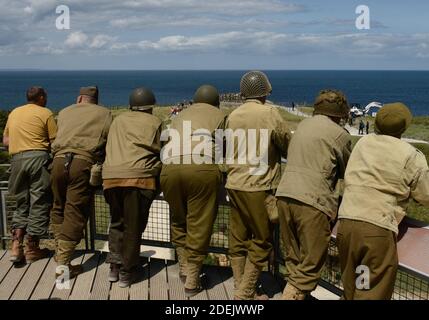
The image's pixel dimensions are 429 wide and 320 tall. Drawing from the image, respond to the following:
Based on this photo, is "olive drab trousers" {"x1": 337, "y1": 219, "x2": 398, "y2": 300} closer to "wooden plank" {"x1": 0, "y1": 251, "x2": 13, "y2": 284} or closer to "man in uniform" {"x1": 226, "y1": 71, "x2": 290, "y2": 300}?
"man in uniform" {"x1": 226, "y1": 71, "x2": 290, "y2": 300}

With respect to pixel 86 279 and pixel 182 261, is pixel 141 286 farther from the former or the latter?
pixel 86 279

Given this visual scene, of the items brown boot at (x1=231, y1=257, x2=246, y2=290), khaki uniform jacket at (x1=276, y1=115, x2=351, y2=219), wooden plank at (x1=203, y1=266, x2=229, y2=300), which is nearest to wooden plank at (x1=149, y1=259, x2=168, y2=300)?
wooden plank at (x1=203, y1=266, x2=229, y2=300)

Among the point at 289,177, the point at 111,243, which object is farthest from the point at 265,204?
the point at 111,243

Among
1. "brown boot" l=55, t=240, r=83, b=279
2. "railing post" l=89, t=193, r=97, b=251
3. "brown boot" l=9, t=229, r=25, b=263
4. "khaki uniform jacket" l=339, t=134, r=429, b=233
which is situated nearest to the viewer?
"khaki uniform jacket" l=339, t=134, r=429, b=233

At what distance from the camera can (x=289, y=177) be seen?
4723 millimetres

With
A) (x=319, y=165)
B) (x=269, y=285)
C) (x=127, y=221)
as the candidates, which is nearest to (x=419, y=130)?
(x=269, y=285)

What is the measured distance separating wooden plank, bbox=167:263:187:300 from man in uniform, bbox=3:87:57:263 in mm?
1577

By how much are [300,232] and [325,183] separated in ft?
1.59

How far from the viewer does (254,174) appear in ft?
16.7

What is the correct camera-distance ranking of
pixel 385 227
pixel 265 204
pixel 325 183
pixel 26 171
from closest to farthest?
pixel 385 227 → pixel 325 183 → pixel 265 204 → pixel 26 171

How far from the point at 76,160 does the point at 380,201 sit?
3.27m

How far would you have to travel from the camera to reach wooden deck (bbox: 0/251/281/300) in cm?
561
